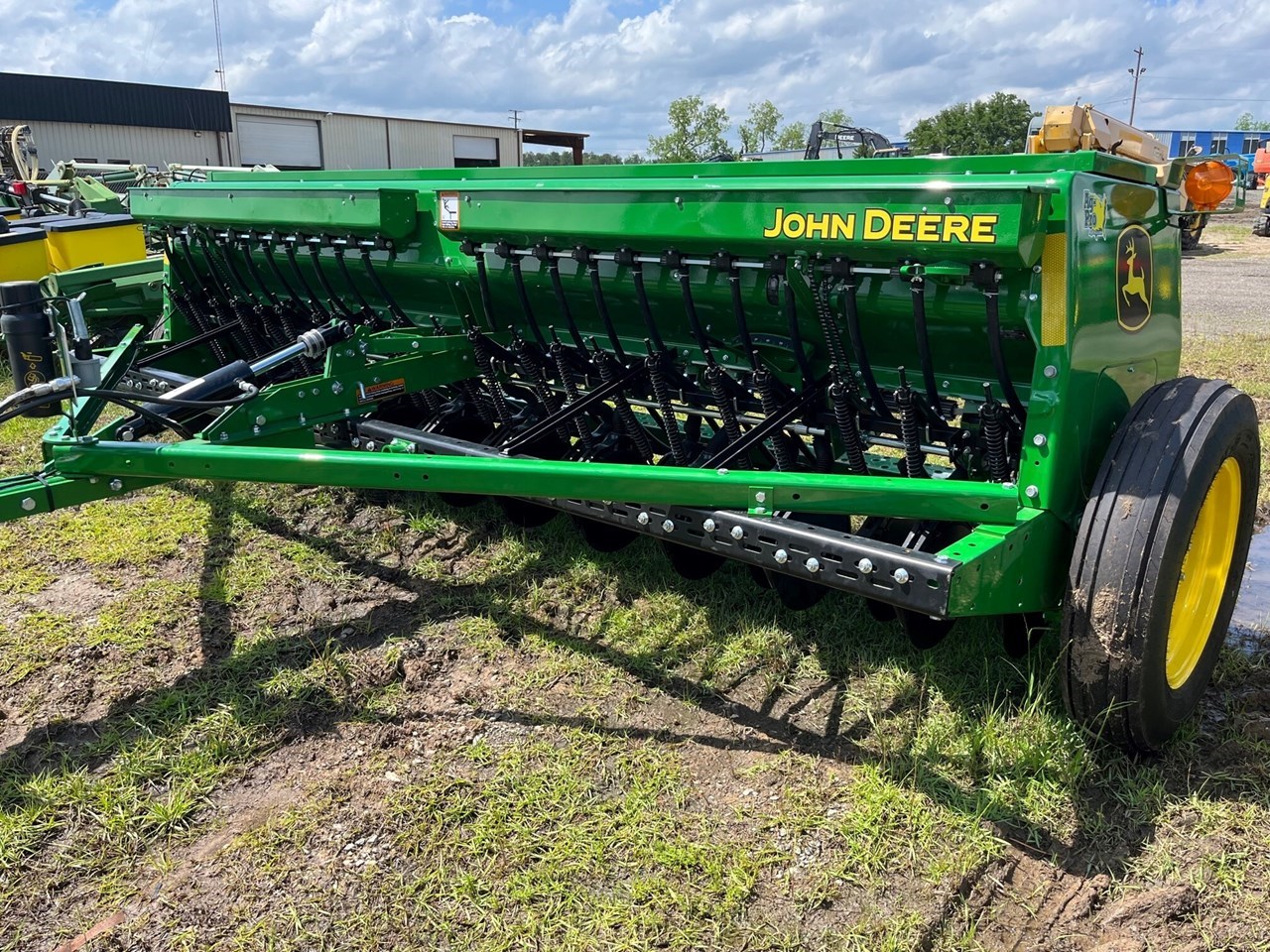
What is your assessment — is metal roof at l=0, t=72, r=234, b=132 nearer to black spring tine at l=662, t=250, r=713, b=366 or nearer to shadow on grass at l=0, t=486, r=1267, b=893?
shadow on grass at l=0, t=486, r=1267, b=893

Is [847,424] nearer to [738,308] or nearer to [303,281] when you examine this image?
[738,308]

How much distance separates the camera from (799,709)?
308 centimetres

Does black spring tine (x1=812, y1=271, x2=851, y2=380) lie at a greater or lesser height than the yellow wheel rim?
greater

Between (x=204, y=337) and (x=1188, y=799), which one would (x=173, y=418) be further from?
(x=1188, y=799)

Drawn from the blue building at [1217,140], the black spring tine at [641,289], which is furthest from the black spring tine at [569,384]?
the blue building at [1217,140]

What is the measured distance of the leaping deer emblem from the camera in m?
2.74

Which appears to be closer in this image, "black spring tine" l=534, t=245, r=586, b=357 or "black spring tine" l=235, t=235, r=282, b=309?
"black spring tine" l=534, t=245, r=586, b=357

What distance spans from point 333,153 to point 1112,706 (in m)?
39.9

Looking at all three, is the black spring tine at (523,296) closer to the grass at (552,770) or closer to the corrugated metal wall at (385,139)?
the grass at (552,770)

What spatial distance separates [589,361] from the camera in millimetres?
3818

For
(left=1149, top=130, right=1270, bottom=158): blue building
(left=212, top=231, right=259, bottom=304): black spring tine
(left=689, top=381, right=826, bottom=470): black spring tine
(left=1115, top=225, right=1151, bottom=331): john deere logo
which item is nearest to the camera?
(left=1115, top=225, right=1151, bottom=331): john deere logo

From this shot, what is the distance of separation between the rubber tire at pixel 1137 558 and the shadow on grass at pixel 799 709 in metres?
0.19

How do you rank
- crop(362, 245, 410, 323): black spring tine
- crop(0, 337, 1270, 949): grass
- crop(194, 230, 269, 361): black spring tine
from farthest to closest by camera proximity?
1. crop(194, 230, 269, 361): black spring tine
2. crop(362, 245, 410, 323): black spring tine
3. crop(0, 337, 1270, 949): grass

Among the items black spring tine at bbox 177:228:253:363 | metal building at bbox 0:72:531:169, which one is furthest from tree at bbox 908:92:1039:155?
black spring tine at bbox 177:228:253:363
